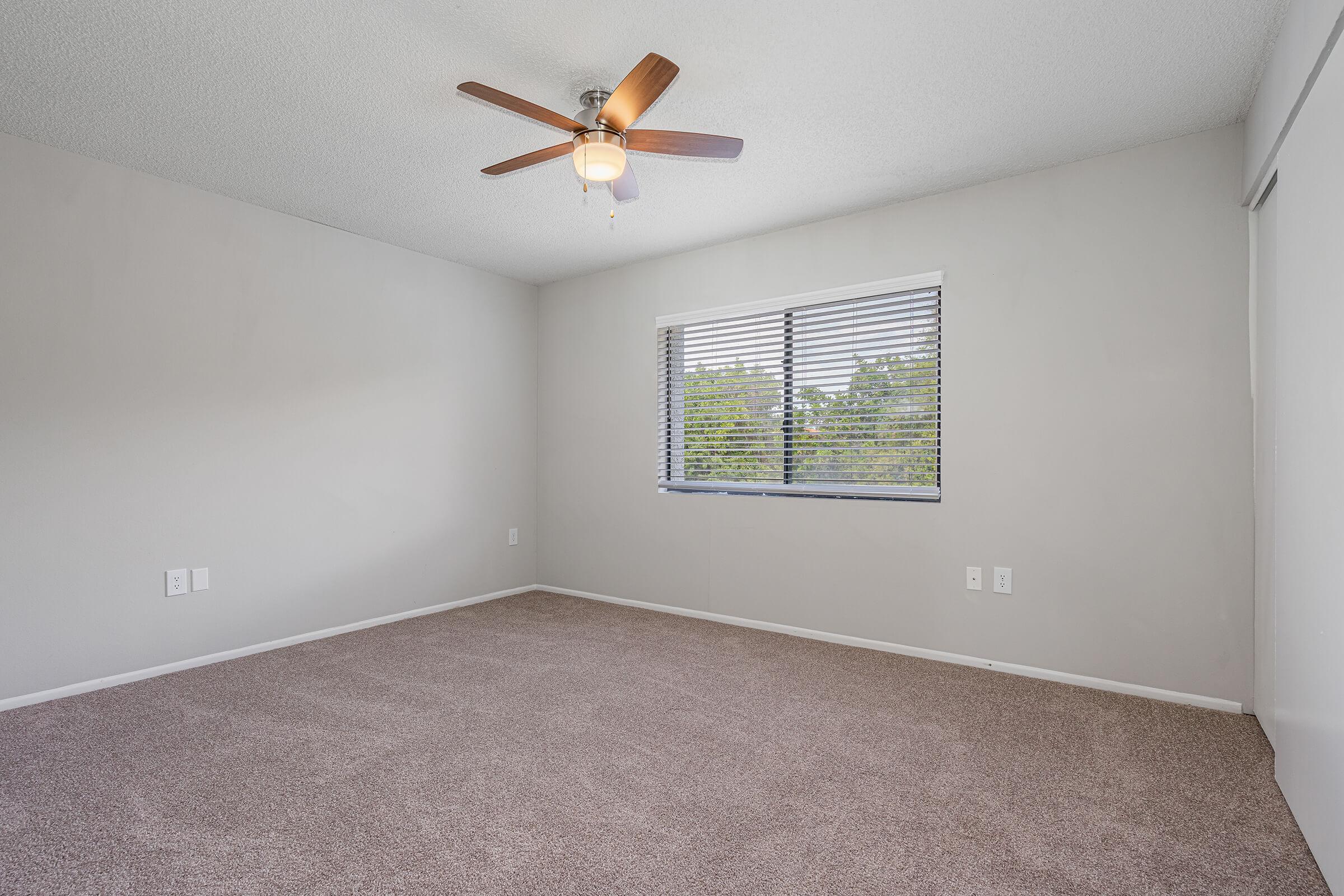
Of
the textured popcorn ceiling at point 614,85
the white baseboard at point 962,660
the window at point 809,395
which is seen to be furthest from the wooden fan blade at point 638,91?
the white baseboard at point 962,660

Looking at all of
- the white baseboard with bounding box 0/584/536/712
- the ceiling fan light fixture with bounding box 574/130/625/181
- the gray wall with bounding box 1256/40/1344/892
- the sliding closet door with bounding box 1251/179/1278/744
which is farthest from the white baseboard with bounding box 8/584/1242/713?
the ceiling fan light fixture with bounding box 574/130/625/181

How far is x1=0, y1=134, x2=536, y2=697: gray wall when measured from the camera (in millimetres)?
2742

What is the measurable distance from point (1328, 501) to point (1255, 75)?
1613 mm

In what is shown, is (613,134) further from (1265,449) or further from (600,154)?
(1265,449)

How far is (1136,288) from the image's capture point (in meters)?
2.79

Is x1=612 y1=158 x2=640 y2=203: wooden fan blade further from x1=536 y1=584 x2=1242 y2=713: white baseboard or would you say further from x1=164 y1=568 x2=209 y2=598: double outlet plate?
x1=164 y1=568 x2=209 y2=598: double outlet plate

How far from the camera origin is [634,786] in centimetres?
204

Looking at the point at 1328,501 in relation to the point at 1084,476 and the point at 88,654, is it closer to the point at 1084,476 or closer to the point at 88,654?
the point at 1084,476

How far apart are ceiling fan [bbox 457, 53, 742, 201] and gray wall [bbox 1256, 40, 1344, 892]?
1.50 m

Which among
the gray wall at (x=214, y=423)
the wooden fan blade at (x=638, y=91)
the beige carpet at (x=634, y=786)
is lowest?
the beige carpet at (x=634, y=786)

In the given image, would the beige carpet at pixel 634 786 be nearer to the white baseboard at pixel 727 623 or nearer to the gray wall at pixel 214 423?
the white baseboard at pixel 727 623

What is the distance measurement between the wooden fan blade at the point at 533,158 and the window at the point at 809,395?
1818mm

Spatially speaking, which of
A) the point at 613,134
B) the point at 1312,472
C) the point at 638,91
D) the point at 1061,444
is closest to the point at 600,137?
the point at 613,134

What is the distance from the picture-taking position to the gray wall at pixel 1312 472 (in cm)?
151
